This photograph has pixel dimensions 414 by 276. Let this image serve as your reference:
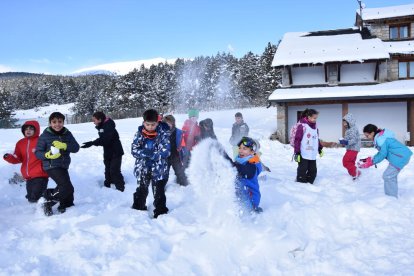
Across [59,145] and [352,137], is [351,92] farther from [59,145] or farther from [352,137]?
[59,145]

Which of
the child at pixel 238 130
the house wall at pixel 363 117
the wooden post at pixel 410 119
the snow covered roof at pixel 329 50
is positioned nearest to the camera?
the child at pixel 238 130

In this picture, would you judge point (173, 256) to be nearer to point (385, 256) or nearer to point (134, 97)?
point (385, 256)

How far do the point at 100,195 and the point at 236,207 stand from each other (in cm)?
309

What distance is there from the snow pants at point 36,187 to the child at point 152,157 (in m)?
1.73

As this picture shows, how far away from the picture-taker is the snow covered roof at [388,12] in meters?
23.6

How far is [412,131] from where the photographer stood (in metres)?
21.3

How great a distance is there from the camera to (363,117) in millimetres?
22031

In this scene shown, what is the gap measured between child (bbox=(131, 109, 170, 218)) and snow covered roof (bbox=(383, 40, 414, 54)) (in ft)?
70.0

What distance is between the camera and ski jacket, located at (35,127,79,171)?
5570mm

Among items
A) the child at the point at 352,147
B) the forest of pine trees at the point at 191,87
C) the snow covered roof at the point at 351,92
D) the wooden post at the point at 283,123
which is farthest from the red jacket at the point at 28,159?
the forest of pine trees at the point at 191,87

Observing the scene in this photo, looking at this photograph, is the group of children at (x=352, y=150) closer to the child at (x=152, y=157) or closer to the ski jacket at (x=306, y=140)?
the ski jacket at (x=306, y=140)

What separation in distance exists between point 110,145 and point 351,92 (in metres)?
17.3

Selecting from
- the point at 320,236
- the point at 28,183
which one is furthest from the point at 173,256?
the point at 28,183

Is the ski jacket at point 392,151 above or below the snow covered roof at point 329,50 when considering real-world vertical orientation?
below
